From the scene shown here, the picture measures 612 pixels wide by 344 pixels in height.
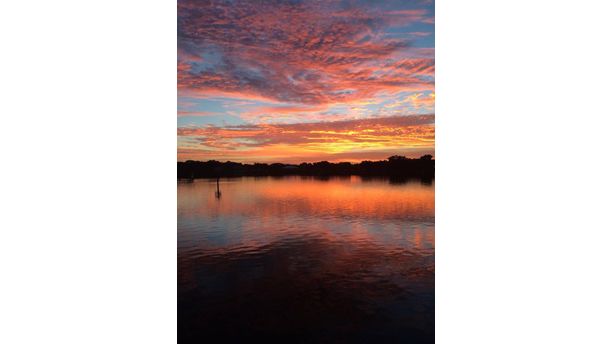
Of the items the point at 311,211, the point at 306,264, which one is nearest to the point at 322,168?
the point at 311,211

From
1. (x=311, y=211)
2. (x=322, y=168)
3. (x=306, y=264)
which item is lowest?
(x=306, y=264)

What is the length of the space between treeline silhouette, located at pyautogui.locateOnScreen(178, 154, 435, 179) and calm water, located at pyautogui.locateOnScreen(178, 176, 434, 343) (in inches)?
12.3

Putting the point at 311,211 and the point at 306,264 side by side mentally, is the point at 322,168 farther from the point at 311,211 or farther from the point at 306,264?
the point at 306,264

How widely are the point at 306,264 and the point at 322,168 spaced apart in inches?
82.4

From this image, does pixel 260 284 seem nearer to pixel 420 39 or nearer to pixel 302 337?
pixel 302 337

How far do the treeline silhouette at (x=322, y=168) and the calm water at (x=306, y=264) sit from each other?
0.31 meters

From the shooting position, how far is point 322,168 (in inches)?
277

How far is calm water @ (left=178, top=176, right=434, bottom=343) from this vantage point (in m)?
4.46

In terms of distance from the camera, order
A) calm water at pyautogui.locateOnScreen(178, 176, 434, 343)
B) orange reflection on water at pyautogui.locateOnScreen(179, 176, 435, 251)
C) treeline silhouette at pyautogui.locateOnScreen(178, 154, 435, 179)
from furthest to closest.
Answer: orange reflection on water at pyautogui.locateOnScreen(179, 176, 435, 251) < treeline silhouette at pyautogui.locateOnScreen(178, 154, 435, 179) < calm water at pyautogui.locateOnScreen(178, 176, 434, 343)

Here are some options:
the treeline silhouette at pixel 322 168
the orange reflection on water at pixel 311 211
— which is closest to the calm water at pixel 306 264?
the orange reflection on water at pixel 311 211

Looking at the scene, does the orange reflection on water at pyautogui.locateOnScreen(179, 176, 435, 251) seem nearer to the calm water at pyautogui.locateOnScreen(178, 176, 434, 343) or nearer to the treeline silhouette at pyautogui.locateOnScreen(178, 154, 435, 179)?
the calm water at pyautogui.locateOnScreen(178, 176, 434, 343)

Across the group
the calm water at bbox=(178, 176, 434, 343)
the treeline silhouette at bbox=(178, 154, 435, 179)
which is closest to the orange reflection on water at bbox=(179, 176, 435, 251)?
the calm water at bbox=(178, 176, 434, 343)

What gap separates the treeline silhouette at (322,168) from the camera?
6043mm
